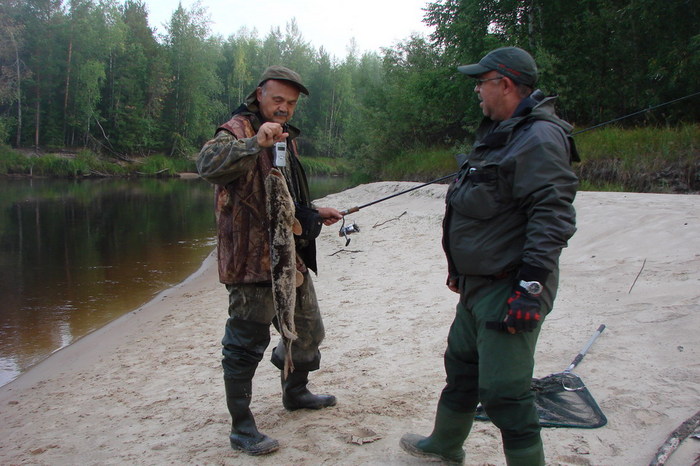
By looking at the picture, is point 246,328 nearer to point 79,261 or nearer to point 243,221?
point 243,221

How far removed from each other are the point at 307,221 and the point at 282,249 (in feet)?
1.11

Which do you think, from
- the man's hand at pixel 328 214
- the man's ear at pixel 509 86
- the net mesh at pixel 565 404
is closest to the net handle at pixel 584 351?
the net mesh at pixel 565 404

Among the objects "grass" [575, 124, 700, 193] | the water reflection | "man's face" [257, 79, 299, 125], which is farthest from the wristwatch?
"grass" [575, 124, 700, 193]

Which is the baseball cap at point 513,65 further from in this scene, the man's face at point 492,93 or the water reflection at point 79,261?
the water reflection at point 79,261

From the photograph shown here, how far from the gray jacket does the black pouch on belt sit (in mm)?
1071

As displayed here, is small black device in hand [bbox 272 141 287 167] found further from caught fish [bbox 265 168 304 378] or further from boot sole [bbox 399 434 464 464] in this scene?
boot sole [bbox 399 434 464 464]

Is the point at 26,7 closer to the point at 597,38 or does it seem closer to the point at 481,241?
the point at 597,38

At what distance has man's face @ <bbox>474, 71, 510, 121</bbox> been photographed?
279 cm

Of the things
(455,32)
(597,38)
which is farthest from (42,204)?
(597,38)

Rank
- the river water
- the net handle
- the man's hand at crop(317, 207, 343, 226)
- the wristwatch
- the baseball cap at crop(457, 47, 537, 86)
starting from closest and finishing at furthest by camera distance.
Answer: the wristwatch → the baseball cap at crop(457, 47, 537, 86) → the man's hand at crop(317, 207, 343, 226) → the net handle → the river water

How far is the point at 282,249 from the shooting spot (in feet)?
11.2

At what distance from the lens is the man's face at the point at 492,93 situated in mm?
2795

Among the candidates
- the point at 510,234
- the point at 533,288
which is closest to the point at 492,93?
the point at 510,234

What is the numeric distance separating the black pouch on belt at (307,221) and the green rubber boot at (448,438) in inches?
52.8
